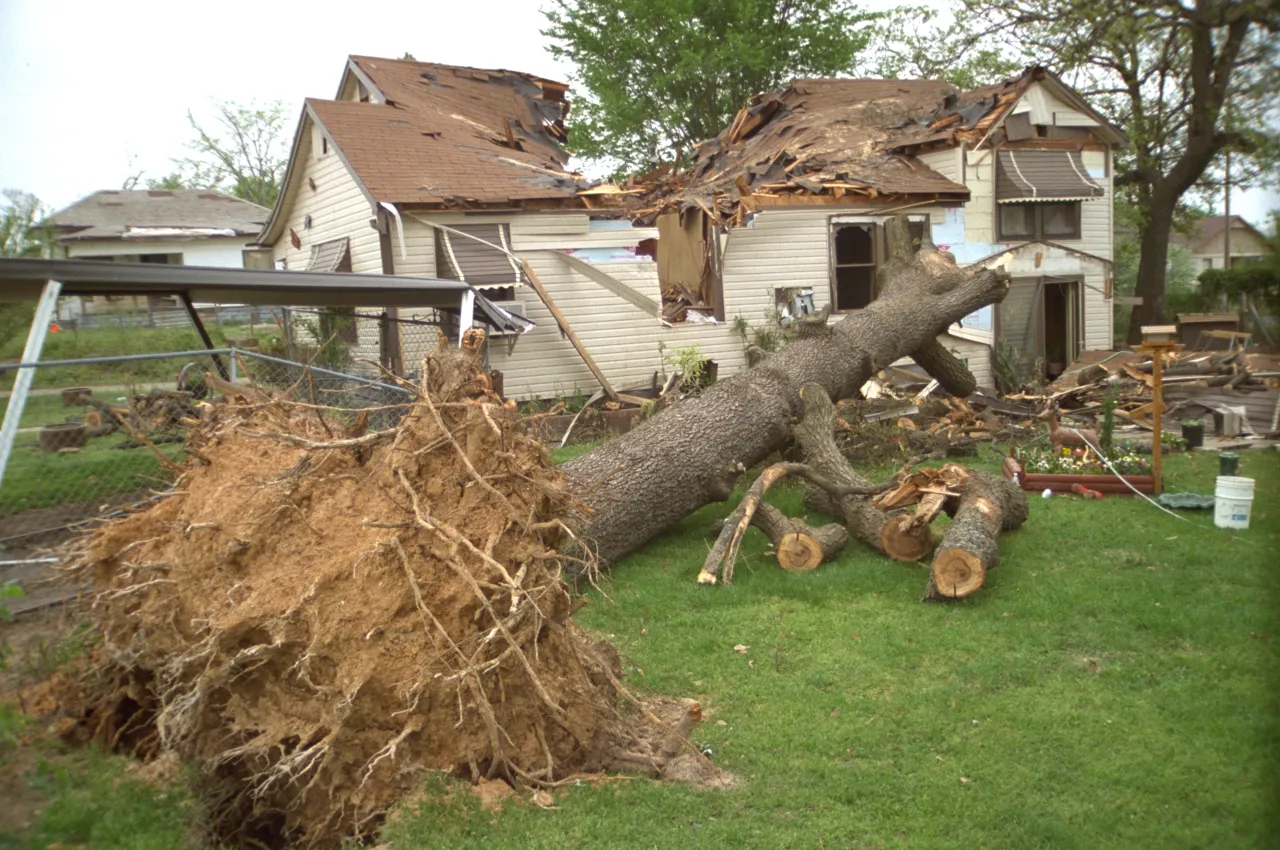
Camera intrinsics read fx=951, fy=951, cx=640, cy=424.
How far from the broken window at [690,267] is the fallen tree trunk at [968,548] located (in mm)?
8806

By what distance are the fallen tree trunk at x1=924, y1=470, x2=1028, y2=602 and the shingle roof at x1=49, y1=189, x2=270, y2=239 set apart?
106ft

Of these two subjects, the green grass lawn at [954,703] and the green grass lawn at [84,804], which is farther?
the green grass lawn at [954,703]

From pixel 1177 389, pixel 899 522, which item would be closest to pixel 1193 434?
pixel 1177 389

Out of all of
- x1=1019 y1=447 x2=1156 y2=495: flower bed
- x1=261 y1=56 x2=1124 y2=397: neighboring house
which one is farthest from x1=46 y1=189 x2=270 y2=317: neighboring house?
x1=1019 y1=447 x2=1156 y2=495: flower bed

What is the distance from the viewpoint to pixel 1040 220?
1738 centimetres

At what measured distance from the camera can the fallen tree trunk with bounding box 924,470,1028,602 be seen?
258 inches

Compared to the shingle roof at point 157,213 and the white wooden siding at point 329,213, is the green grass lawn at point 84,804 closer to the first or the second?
the white wooden siding at point 329,213

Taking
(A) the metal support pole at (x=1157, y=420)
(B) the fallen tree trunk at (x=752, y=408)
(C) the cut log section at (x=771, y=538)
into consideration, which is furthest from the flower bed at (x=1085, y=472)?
(C) the cut log section at (x=771, y=538)

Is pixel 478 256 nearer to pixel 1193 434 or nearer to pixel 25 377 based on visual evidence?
pixel 25 377

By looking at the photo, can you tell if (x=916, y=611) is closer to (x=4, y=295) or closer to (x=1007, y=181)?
(x=4, y=295)

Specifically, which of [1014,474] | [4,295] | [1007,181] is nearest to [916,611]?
[1014,474]

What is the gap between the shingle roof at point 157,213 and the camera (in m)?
33.9

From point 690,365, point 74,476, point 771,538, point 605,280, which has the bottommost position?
point 771,538

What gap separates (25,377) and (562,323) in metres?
9.23
